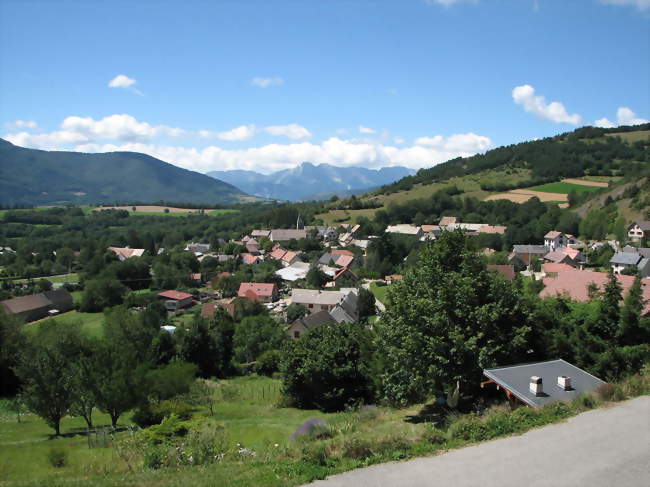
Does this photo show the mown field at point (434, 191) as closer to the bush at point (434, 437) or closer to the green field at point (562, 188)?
the green field at point (562, 188)

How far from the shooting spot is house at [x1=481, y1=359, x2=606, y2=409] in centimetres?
973

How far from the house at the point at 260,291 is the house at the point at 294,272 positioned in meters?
6.61

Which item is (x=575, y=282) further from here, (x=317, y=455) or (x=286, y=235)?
(x=286, y=235)

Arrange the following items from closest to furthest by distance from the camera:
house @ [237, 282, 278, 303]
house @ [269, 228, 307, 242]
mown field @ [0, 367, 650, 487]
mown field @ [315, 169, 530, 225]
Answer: mown field @ [0, 367, 650, 487]
house @ [237, 282, 278, 303]
house @ [269, 228, 307, 242]
mown field @ [315, 169, 530, 225]

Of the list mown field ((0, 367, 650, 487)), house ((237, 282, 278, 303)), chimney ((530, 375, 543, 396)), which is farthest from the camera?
house ((237, 282, 278, 303))

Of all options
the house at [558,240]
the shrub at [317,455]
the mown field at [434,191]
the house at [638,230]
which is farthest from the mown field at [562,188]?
the shrub at [317,455]

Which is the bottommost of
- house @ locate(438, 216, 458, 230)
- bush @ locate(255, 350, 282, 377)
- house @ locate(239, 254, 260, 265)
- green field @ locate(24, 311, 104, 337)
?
green field @ locate(24, 311, 104, 337)

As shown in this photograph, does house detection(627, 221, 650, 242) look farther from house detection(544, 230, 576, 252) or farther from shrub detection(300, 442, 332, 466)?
shrub detection(300, 442, 332, 466)

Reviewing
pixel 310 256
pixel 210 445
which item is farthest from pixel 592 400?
pixel 310 256

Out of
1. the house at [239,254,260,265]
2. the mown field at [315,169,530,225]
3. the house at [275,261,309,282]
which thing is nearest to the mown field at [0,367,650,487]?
the house at [275,261,309,282]

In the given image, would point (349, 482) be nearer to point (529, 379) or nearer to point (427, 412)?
point (529, 379)

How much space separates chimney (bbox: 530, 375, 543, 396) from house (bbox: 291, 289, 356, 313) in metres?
33.4

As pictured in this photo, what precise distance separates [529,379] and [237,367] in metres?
24.4

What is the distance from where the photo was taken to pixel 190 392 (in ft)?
78.1
